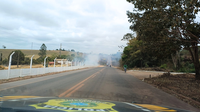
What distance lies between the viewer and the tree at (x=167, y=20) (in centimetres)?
796

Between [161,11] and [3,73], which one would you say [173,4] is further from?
[3,73]

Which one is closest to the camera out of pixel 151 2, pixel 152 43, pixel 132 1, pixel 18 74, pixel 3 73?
pixel 151 2

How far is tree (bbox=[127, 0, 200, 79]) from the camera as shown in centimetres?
796

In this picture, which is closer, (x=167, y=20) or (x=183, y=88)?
(x=167, y=20)

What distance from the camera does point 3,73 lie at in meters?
14.3

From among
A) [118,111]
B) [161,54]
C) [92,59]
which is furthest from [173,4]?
[92,59]

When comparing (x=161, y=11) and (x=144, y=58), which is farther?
(x=144, y=58)

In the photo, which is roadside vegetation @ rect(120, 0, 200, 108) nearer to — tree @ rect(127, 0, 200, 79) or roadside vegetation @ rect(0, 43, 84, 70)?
tree @ rect(127, 0, 200, 79)

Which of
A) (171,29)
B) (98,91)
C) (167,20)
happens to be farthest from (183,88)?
(98,91)

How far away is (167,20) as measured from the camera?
848 centimetres

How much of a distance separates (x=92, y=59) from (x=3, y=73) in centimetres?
9637

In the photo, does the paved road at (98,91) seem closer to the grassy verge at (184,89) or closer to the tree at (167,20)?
the grassy verge at (184,89)

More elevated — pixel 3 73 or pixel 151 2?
pixel 151 2

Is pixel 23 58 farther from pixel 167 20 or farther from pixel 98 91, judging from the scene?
pixel 167 20
